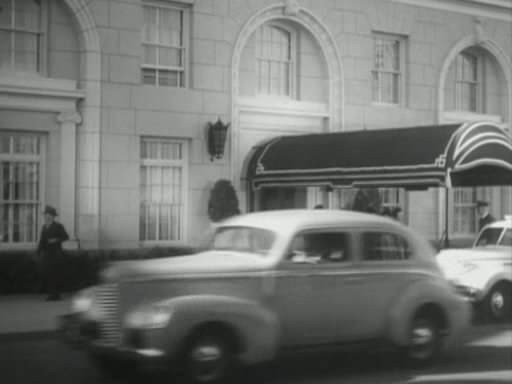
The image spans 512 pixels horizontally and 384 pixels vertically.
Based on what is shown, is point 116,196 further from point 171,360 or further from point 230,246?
point 171,360

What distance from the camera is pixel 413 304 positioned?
1099 centimetres

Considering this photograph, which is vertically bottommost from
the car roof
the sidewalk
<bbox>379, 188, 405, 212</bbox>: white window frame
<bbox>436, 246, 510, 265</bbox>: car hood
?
the sidewalk

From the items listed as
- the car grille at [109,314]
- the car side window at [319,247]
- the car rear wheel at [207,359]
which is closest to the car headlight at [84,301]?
the car grille at [109,314]

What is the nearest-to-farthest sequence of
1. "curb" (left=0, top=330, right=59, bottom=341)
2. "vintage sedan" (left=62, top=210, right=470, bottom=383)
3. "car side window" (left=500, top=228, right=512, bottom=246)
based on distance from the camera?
"vintage sedan" (left=62, top=210, right=470, bottom=383)
"curb" (left=0, top=330, right=59, bottom=341)
"car side window" (left=500, top=228, right=512, bottom=246)

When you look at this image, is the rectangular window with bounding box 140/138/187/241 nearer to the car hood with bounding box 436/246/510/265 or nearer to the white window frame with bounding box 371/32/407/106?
the white window frame with bounding box 371/32/407/106

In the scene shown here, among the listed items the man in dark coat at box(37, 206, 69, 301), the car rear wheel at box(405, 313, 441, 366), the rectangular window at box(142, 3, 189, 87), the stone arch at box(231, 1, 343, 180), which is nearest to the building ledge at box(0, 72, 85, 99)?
the rectangular window at box(142, 3, 189, 87)

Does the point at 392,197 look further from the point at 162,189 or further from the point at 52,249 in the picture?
the point at 52,249

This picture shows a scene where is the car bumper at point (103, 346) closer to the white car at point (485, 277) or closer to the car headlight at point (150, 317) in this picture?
the car headlight at point (150, 317)

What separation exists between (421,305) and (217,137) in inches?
425

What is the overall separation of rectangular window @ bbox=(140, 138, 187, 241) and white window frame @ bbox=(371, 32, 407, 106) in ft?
20.4

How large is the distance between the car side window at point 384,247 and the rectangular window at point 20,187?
10293mm

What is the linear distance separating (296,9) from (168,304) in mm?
14698

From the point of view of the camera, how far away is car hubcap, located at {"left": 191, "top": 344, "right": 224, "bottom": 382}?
9.45 m

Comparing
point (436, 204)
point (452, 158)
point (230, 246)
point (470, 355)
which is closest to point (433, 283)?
point (470, 355)
